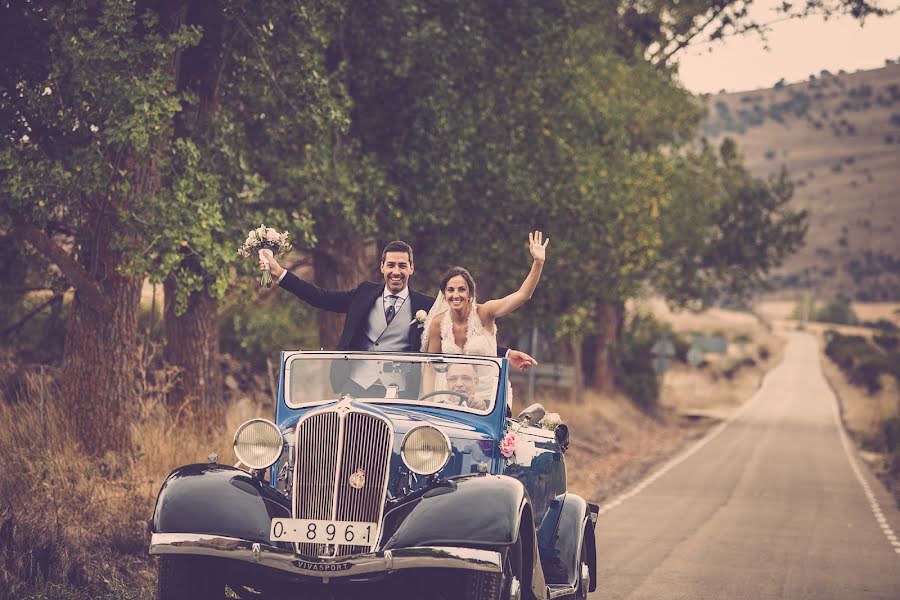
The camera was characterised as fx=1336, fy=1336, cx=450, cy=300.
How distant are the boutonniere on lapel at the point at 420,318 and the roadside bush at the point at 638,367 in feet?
121

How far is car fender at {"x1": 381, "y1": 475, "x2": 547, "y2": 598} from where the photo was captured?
266 inches

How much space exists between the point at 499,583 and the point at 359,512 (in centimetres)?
83

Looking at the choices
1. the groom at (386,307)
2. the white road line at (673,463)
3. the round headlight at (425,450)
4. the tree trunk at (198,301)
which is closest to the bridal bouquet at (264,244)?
the groom at (386,307)

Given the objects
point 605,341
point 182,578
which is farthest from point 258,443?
point 605,341

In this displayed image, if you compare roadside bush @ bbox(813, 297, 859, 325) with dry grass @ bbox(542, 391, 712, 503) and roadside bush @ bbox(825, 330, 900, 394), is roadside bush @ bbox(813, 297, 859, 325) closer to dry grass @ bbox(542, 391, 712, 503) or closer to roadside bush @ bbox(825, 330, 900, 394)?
roadside bush @ bbox(825, 330, 900, 394)

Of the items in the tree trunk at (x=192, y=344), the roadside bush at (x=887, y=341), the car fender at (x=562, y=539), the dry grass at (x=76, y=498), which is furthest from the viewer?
the roadside bush at (x=887, y=341)

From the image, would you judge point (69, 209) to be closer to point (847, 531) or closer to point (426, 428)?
point (426, 428)

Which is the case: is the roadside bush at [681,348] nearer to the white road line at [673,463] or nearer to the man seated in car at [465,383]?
the white road line at [673,463]

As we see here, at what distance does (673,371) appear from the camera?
75.3 meters

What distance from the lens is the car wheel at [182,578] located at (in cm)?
709

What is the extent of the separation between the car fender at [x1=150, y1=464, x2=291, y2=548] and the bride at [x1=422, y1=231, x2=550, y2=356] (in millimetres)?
1927

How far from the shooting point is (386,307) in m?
9.13

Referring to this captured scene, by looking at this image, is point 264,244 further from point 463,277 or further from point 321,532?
point 321,532

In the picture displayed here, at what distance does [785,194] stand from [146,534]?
1630 inches
